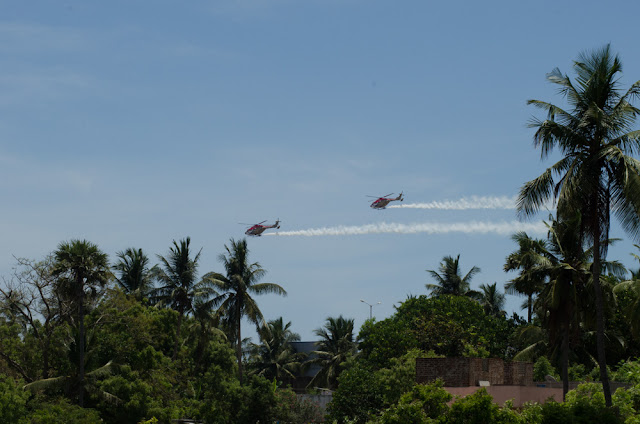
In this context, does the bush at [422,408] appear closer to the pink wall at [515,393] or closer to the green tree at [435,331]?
the pink wall at [515,393]

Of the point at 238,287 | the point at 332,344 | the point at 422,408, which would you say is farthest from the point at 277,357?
the point at 422,408

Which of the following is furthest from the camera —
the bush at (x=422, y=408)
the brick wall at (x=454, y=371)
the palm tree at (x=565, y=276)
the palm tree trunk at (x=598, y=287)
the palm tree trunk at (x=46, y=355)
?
the palm tree trunk at (x=46, y=355)

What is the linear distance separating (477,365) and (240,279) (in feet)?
86.1

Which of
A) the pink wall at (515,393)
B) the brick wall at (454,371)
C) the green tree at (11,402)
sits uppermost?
the brick wall at (454,371)

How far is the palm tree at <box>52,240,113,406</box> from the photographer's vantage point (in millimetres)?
40625

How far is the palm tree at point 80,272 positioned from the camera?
40.6 m

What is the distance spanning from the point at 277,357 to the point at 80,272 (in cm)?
4584

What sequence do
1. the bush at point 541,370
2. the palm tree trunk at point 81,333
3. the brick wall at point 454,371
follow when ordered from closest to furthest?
1. the brick wall at point 454,371
2. the palm tree trunk at point 81,333
3. the bush at point 541,370

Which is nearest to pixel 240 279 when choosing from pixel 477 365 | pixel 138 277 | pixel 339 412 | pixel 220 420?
pixel 138 277

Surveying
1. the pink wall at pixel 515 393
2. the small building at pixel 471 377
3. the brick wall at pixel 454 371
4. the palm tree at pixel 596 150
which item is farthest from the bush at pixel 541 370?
the palm tree at pixel 596 150

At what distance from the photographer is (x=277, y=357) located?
8400 centimetres

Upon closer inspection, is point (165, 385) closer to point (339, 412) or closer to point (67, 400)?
point (67, 400)

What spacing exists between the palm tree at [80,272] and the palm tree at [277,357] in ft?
137

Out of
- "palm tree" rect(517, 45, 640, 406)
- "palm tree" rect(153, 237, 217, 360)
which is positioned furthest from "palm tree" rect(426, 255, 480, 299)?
"palm tree" rect(517, 45, 640, 406)
